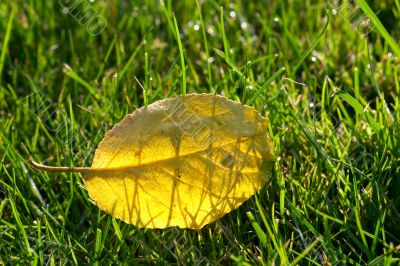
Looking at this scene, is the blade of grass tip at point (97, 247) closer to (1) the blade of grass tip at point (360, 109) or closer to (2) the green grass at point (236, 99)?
(2) the green grass at point (236, 99)

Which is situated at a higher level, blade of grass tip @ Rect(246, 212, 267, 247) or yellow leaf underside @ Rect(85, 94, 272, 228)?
yellow leaf underside @ Rect(85, 94, 272, 228)

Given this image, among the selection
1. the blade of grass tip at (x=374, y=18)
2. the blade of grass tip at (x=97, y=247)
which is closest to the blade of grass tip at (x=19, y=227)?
the blade of grass tip at (x=97, y=247)

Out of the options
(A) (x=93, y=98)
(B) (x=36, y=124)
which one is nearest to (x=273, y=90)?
(A) (x=93, y=98)

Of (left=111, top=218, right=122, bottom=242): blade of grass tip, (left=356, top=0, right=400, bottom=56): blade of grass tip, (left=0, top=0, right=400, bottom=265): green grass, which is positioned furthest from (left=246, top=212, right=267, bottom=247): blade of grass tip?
(left=356, top=0, right=400, bottom=56): blade of grass tip

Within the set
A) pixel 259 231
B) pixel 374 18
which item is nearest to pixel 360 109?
pixel 374 18

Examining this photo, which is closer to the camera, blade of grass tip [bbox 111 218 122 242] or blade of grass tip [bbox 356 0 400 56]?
blade of grass tip [bbox 111 218 122 242]

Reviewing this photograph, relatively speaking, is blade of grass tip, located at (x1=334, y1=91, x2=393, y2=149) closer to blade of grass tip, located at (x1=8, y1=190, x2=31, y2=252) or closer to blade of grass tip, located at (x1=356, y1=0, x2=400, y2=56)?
blade of grass tip, located at (x1=356, y1=0, x2=400, y2=56)

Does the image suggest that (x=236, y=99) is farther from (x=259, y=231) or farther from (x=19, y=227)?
(x=19, y=227)
